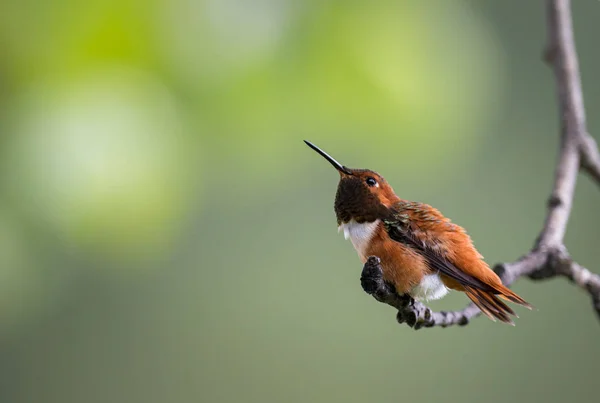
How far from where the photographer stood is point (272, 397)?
16.8 feet

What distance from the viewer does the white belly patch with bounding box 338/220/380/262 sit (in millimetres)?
890

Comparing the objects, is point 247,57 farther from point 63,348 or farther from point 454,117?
point 63,348

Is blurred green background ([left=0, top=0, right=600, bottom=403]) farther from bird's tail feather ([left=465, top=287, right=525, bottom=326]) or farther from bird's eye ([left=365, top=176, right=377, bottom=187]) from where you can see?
bird's tail feather ([left=465, top=287, right=525, bottom=326])

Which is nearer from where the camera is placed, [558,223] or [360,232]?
[360,232]

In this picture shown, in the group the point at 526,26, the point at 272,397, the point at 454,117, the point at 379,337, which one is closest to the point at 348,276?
the point at 379,337

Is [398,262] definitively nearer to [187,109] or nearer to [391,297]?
[391,297]

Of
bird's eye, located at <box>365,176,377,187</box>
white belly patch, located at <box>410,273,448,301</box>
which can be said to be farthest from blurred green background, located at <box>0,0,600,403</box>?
white belly patch, located at <box>410,273,448,301</box>

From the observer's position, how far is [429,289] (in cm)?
90

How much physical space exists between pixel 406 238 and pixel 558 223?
18.5 inches

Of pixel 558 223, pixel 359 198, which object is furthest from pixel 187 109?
pixel 558 223

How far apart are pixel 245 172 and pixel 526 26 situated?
158 inches

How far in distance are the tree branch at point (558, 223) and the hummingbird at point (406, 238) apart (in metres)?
0.04

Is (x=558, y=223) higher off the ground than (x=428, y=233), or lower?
higher

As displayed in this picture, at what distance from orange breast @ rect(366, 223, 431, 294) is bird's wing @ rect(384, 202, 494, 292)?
0.03 ft
